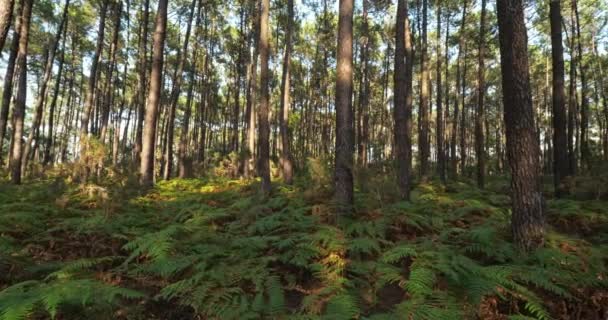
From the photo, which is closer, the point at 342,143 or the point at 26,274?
the point at 26,274

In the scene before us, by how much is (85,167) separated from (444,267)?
799 centimetres

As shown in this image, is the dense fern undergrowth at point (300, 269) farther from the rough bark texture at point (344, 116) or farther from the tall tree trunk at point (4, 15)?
the tall tree trunk at point (4, 15)

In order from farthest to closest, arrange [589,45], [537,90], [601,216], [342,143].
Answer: [537,90]
[589,45]
[342,143]
[601,216]

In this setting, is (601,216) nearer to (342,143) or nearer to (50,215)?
(342,143)

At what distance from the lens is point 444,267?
3590 mm

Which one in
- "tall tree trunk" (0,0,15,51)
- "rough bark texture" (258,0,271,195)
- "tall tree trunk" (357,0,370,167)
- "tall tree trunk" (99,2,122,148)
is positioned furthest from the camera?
"tall tree trunk" (357,0,370,167)

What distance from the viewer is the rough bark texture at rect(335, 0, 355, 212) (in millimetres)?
6531

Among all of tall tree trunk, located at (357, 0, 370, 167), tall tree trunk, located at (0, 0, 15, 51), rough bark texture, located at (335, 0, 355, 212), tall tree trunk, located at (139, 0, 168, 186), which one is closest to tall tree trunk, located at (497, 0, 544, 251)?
rough bark texture, located at (335, 0, 355, 212)

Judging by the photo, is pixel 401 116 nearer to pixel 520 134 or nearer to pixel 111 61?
pixel 520 134

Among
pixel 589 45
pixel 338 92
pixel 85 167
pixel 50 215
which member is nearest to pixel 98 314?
pixel 50 215

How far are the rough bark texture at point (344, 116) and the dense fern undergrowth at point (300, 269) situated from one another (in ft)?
1.55

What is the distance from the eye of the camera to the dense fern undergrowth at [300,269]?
126 inches

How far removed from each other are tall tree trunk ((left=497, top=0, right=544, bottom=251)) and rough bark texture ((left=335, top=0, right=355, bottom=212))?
2615 millimetres

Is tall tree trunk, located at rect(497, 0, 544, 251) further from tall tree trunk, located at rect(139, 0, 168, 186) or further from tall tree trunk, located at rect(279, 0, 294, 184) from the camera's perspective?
tall tree trunk, located at rect(279, 0, 294, 184)
